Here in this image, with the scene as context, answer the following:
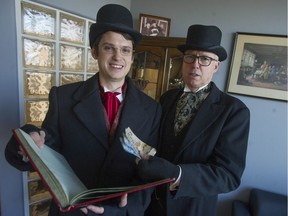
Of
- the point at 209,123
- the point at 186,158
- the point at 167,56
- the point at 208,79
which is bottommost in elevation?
the point at 186,158

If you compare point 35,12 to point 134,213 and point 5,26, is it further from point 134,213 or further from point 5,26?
point 134,213

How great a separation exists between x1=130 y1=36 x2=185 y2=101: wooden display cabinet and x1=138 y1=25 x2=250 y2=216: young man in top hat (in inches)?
39.3

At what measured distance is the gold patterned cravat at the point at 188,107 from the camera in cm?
102

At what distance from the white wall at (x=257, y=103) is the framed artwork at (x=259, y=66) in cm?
6

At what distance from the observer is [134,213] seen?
0.83 metres

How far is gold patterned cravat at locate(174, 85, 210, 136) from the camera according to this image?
1022mm

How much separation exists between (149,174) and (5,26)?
1.31 metres

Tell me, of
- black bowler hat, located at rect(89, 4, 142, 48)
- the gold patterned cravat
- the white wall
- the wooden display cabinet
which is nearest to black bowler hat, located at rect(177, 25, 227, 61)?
the gold patterned cravat

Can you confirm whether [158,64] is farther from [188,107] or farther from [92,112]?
[92,112]

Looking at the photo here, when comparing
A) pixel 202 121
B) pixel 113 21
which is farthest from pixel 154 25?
pixel 202 121

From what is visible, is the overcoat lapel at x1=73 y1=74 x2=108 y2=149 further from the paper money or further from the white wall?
the white wall

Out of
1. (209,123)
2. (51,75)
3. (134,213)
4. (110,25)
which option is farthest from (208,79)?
(51,75)

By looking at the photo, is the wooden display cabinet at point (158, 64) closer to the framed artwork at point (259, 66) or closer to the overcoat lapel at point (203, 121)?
the framed artwork at point (259, 66)

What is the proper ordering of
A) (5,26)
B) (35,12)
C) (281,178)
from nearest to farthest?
(5,26) < (35,12) < (281,178)
